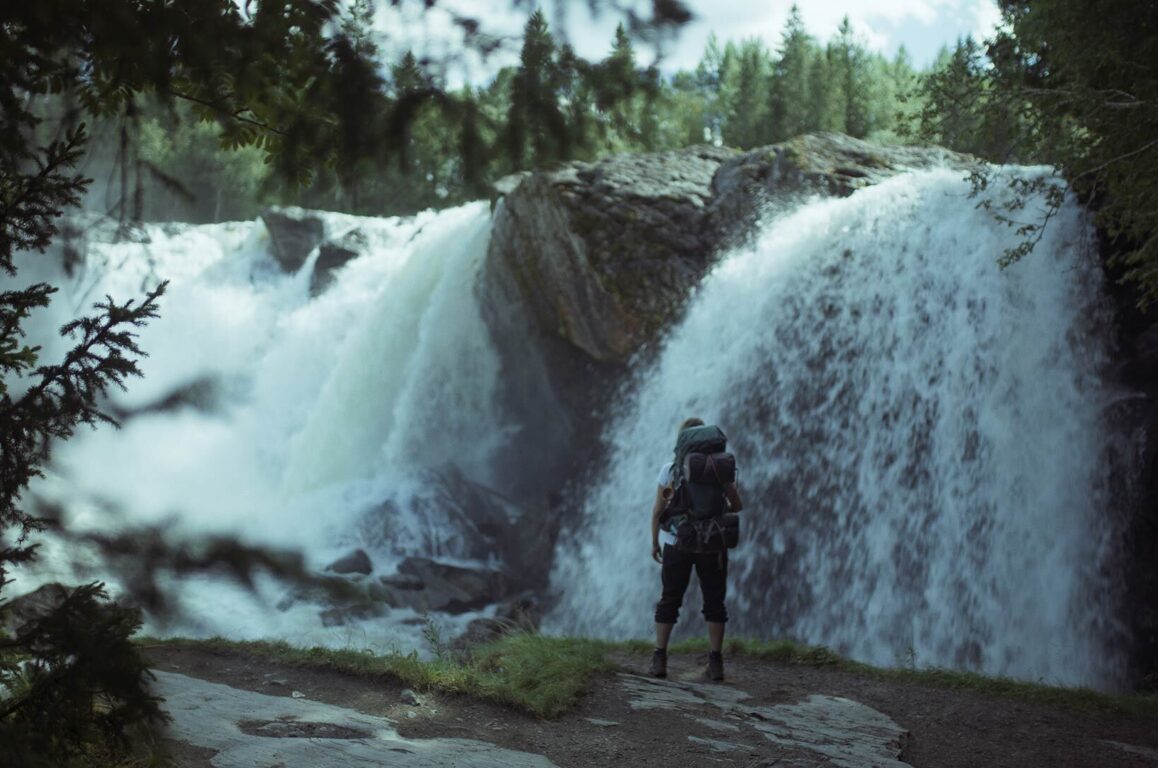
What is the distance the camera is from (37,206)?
3.15m

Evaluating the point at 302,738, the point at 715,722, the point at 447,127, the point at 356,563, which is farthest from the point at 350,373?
the point at 447,127

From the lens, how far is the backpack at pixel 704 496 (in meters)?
6.26

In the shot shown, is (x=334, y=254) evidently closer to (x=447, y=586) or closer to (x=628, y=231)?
(x=628, y=231)

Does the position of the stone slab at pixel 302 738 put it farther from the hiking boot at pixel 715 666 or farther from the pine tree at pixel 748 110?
the pine tree at pixel 748 110

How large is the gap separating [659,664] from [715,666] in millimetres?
385

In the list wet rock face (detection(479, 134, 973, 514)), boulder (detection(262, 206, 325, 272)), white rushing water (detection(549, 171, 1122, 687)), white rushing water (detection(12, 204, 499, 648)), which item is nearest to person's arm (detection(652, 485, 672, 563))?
white rushing water (detection(549, 171, 1122, 687))

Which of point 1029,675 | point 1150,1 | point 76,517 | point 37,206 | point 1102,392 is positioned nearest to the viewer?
point 76,517

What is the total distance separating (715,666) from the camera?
6.70 m

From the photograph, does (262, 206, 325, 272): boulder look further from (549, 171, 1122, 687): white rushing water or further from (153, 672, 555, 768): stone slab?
(153, 672, 555, 768): stone slab

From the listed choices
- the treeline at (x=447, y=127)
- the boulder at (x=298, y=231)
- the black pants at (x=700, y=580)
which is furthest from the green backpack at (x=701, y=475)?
the boulder at (x=298, y=231)

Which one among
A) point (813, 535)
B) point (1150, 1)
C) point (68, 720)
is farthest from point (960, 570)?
point (68, 720)

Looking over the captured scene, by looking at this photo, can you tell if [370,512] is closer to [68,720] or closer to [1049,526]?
[1049,526]

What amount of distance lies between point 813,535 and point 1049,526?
7.83 feet

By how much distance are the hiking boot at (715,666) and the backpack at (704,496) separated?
2.74ft
